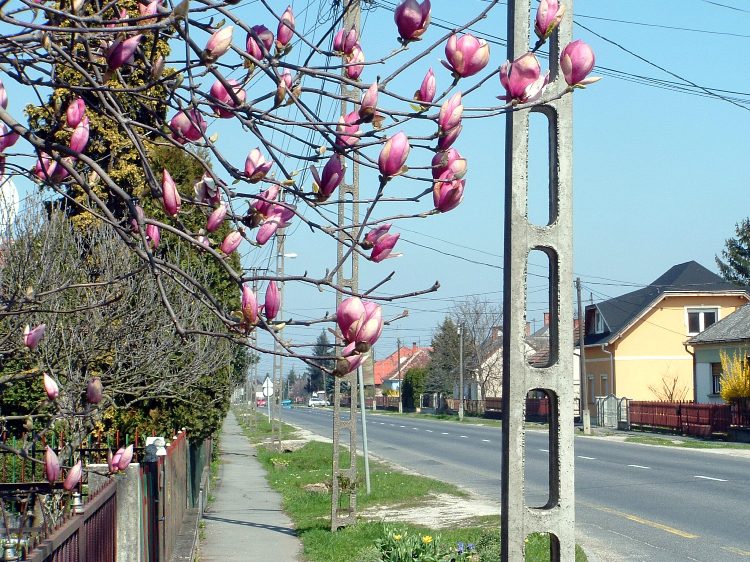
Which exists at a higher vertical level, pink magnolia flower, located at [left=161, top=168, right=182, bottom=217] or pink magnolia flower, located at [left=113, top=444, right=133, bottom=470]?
pink magnolia flower, located at [left=161, top=168, right=182, bottom=217]

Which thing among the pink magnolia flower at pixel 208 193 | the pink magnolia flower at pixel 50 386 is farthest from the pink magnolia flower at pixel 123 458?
the pink magnolia flower at pixel 208 193

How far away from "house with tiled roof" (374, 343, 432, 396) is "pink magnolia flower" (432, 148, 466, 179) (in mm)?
117377

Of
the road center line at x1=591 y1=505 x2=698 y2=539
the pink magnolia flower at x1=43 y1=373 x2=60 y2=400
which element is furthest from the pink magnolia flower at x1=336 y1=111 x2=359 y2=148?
the road center line at x1=591 y1=505 x2=698 y2=539

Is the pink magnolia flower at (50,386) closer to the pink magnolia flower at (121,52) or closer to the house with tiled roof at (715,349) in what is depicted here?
the pink magnolia flower at (121,52)

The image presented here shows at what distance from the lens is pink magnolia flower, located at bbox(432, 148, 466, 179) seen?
2.63 metres

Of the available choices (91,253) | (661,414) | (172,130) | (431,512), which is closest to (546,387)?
(172,130)

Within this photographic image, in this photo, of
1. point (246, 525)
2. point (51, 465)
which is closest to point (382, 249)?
point (51, 465)

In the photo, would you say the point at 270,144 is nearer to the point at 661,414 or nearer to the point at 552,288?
the point at 552,288

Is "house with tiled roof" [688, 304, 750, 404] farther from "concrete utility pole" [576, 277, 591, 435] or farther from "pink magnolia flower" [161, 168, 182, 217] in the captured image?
"pink magnolia flower" [161, 168, 182, 217]

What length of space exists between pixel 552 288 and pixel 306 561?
759cm

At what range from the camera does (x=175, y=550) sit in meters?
9.86

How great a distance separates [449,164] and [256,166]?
51 cm

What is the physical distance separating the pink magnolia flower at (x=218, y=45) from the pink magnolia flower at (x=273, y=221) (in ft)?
1.41

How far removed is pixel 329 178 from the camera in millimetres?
2617
